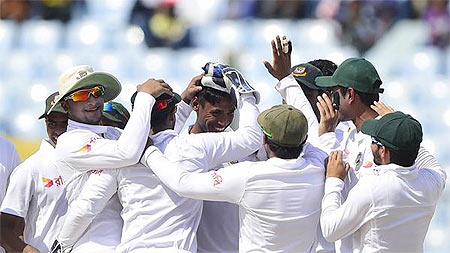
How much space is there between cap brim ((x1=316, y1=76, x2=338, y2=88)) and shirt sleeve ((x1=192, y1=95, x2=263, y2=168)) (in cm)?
41

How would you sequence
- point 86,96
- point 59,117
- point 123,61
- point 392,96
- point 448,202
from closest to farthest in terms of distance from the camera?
point 86,96 < point 59,117 < point 448,202 < point 392,96 < point 123,61

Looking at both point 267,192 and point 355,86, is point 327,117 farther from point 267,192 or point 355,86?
point 267,192

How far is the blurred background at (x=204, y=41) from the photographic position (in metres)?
11.5

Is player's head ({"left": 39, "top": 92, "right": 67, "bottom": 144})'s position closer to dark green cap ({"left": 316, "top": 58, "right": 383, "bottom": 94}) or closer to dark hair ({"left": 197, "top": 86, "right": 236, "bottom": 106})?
dark hair ({"left": 197, "top": 86, "right": 236, "bottom": 106})

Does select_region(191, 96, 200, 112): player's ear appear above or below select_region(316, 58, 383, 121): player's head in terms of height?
below

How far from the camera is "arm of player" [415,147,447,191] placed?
4523 mm

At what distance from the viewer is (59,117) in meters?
5.20

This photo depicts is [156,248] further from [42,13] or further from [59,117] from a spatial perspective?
[42,13]

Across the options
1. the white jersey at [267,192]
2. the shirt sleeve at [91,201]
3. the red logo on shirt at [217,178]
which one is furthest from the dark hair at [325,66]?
the shirt sleeve at [91,201]

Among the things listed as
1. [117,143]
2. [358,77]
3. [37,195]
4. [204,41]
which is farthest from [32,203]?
→ [204,41]

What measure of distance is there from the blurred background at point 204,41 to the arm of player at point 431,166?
6164 mm

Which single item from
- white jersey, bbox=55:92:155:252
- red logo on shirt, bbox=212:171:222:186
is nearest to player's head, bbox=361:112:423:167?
red logo on shirt, bbox=212:171:222:186

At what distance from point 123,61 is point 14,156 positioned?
272 inches

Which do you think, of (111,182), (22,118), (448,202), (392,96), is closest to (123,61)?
(22,118)
